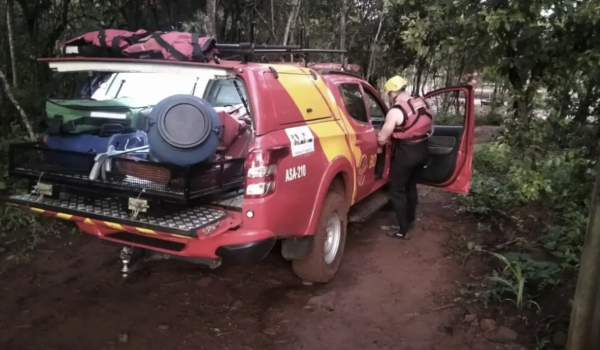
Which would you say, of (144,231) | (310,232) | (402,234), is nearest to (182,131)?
(144,231)

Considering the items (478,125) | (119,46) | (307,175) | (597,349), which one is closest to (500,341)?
(597,349)

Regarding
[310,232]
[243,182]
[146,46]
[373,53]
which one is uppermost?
[373,53]

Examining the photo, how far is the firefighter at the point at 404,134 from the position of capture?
5.71 metres

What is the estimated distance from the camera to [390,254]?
575 cm

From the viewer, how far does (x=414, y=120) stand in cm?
570

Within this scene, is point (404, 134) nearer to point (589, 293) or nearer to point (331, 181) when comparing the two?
point (331, 181)

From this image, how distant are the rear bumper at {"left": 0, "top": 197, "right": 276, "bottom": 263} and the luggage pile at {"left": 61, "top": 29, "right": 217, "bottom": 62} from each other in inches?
44.7

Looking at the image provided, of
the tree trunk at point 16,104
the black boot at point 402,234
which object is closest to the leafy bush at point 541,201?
the black boot at point 402,234

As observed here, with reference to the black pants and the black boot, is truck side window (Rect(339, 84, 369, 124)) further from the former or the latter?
the black boot

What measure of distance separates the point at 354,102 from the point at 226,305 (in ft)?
8.35

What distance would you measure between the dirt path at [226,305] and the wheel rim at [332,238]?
0.25 m

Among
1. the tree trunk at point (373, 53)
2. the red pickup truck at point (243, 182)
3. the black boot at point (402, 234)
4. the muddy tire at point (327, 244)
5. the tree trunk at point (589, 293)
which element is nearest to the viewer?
the tree trunk at point (589, 293)

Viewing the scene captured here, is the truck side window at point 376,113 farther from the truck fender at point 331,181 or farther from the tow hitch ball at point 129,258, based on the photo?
the tow hitch ball at point 129,258

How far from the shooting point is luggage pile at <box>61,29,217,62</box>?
3840mm
